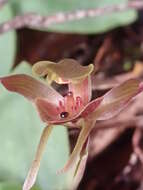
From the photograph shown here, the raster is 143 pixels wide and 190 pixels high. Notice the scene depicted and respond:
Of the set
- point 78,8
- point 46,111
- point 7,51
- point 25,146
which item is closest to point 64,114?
Result: point 46,111

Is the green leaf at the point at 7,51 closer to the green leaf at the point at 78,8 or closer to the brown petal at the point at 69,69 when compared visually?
the green leaf at the point at 78,8

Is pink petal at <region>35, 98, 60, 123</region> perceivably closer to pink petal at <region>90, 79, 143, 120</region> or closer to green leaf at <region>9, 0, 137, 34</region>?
pink petal at <region>90, 79, 143, 120</region>

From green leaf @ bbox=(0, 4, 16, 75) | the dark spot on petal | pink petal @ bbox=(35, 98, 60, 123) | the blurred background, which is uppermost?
pink petal @ bbox=(35, 98, 60, 123)

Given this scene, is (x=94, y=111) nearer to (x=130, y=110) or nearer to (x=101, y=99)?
(x=101, y=99)

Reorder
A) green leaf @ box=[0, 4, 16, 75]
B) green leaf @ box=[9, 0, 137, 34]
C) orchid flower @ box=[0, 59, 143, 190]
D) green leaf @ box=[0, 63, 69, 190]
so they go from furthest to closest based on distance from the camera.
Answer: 1. green leaf @ box=[9, 0, 137, 34]
2. green leaf @ box=[0, 4, 16, 75]
3. green leaf @ box=[0, 63, 69, 190]
4. orchid flower @ box=[0, 59, 143, 190]

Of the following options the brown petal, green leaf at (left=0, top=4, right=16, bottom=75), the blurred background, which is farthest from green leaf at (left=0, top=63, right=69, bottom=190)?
the brown petal

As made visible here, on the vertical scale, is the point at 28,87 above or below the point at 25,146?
above

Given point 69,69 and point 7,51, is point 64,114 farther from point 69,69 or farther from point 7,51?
point 7,51

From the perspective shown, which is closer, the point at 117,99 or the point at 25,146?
the point at 117,99
